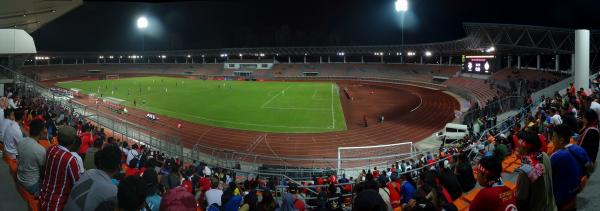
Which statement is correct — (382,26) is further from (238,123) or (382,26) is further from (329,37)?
(238,123)

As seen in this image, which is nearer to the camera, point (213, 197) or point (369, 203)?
point (369, 203)

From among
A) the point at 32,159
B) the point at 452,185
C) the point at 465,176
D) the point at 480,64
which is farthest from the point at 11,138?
the point at 480,64

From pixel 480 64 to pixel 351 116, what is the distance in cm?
2298

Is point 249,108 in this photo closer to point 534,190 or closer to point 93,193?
point 93,193

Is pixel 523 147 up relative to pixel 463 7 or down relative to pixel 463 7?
down

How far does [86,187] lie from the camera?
131 inches

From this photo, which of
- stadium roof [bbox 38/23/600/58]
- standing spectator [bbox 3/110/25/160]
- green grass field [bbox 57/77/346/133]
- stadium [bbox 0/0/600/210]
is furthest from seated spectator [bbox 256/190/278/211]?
stadium roof [bbox 38/23/600/58]

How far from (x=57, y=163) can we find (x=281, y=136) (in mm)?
21983

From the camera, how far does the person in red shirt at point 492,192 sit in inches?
131

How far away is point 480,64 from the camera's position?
46781 millimetres

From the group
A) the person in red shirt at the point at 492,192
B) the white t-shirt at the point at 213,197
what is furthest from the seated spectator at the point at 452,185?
the white t-shirt at the point at 213,197

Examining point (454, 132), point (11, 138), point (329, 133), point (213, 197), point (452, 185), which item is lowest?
point (329, 133)

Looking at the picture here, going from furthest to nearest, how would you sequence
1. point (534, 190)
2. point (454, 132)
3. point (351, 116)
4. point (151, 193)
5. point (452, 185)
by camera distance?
point (351, 116), point (454, 132), point (452, 185), point (151, 193), point (534, 190)

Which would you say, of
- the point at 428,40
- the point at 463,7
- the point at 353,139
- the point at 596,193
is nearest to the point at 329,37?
the point at 428,40
